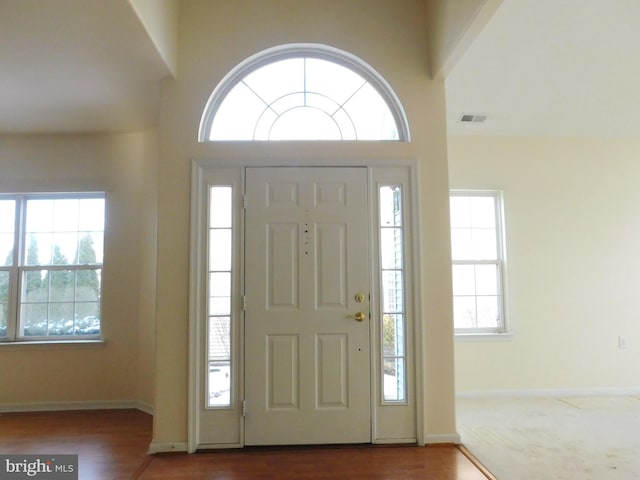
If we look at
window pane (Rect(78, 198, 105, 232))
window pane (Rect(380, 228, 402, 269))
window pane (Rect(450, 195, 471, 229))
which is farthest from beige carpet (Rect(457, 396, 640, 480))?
window pane (Rect(78, 198, 105, 232))

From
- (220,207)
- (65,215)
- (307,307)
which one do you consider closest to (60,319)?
(65,215)

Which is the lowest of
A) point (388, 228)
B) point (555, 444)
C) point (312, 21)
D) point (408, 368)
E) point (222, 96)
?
point (555, 444)

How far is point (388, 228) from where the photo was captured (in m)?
2.99

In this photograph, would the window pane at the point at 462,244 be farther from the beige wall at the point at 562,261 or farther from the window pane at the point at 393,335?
the window pane at the point at 393,335

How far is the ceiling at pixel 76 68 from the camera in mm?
2225

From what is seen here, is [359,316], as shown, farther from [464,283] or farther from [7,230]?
[7,230]

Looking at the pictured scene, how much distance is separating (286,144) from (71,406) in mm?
3170

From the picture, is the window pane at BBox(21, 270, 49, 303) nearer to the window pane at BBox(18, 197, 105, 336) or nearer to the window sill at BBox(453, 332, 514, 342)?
the window pane at BBox(18, 197, 105, 336)

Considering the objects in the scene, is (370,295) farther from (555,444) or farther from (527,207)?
(527,207)

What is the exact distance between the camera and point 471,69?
10.6ft

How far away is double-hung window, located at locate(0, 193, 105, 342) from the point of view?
3883 millimetres

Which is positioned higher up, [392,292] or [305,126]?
[305,126]

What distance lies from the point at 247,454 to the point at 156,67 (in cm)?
271

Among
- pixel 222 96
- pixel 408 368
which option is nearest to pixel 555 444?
pixel 408 368
